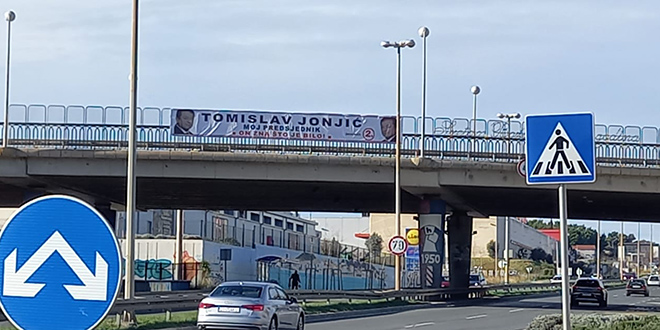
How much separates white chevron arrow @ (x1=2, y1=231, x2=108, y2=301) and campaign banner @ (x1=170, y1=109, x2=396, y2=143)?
36229 millimetres

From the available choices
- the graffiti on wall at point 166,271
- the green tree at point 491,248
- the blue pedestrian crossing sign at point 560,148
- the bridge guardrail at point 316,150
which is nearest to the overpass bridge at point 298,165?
the bridge guardrail at point 316,150

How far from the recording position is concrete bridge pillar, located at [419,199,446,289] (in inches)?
1907

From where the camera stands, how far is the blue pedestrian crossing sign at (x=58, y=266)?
16.0 feet

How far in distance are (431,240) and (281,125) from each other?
35.4 ft

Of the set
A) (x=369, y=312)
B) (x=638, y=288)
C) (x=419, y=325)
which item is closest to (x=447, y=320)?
(x=419, y=325)

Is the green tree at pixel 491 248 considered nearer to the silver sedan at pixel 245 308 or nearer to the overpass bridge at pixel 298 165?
the overpass bridge at pixel 298 165

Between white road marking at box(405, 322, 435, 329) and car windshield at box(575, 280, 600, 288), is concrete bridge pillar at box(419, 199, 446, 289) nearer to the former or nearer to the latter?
car windshield at box(575, 280, 600, 288)

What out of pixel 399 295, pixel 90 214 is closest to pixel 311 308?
pixel 399 295

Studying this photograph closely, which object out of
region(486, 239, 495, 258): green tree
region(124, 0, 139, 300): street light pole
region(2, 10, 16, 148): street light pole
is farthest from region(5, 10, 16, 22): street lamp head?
region(486, 239, 495, 258): green tree

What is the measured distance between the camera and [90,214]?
495 cm

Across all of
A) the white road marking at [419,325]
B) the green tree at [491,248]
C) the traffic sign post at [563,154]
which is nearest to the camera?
the traffic sign post at [563,154]

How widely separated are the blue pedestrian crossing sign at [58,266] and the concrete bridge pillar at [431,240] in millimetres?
43572

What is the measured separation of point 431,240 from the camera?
4878cm

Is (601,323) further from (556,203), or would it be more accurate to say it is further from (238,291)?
(556,203)
